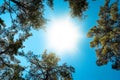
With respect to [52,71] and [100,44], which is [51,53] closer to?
[52,71]

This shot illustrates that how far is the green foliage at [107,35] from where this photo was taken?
2519cm

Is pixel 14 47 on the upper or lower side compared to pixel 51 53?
lower

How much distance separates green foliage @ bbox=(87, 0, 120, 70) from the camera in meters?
25.2

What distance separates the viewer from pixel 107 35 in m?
25.3

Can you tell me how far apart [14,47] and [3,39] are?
354 cm

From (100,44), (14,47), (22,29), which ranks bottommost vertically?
(14,47)

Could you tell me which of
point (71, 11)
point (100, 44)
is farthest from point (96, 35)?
point (71, 11)

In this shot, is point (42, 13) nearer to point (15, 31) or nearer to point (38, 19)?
point (38, 19)

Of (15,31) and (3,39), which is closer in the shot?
(15,31)

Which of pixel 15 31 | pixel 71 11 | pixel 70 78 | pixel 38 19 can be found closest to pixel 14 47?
pixel 15 31

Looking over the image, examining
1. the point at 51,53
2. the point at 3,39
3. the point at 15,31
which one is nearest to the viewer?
the point at 15,31

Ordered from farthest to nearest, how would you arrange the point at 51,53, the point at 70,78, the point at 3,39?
the point at 51,53
the point at 70,78
the point at 3,39

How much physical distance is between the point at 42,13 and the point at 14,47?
3.76 m

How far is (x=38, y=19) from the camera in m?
19.8
